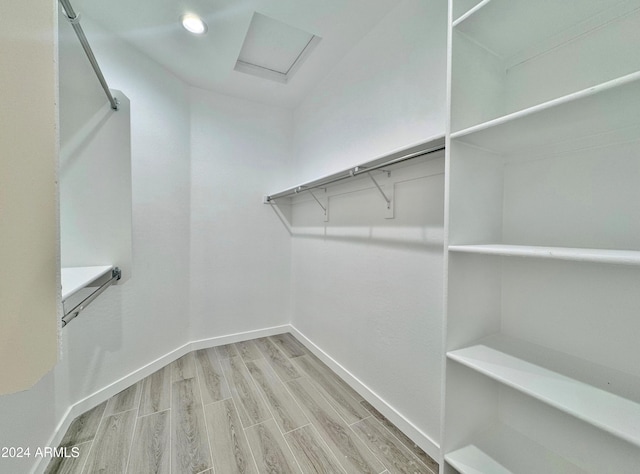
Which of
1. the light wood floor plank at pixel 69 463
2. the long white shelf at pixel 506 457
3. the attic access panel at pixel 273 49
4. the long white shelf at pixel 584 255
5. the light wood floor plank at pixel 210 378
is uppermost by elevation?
the attic access panel at pixel 273 49

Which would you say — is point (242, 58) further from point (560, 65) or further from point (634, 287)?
point (634, 287)

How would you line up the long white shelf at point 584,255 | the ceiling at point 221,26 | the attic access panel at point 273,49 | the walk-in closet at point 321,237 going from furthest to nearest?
the attic access panel at point 273,49 < the ceiling at point 221,26 < the walk-in closet at point 321,237 < the long white shelf at point 584,255

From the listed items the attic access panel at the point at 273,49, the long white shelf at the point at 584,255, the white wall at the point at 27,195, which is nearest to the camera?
the white wall at the point at 27,195

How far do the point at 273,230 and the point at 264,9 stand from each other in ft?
5.82

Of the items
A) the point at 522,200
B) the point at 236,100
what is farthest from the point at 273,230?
the point at 522,200

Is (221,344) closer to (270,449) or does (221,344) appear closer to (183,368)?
(183,368)

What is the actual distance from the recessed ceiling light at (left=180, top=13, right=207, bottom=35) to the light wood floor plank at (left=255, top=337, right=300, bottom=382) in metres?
2.50

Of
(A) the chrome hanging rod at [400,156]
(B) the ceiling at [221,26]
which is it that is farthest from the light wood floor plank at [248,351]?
(B) the ceiling at [221,26]

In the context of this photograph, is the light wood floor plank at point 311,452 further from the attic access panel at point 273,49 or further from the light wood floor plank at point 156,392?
the attic access panel at point 273,49

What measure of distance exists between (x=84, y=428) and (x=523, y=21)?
2.76 metres

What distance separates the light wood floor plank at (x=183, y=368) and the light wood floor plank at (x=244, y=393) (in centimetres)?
24

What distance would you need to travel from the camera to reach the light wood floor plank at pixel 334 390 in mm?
1551

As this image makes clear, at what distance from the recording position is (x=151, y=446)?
1.31 m

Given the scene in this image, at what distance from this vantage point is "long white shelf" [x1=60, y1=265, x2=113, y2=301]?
882mm
